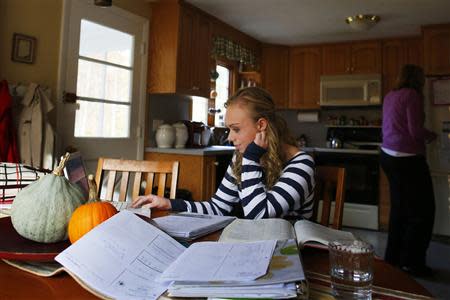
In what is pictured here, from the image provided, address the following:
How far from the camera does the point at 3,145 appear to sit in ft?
6.50

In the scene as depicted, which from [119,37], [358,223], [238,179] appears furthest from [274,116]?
[358,223]

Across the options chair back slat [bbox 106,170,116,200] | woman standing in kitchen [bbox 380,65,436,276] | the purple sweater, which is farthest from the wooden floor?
chair back slat [bbox 106,170,116,200]

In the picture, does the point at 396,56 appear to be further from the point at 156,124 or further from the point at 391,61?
the point at 156,124

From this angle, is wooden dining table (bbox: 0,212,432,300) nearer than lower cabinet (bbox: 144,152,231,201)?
Yes

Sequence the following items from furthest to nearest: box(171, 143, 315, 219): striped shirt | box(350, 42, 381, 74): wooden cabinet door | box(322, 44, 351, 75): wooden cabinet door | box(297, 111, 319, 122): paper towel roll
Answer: box(297, 111, 319, 122): paper towel roll
box(322, 44, 351, 75): wooden cabinet door
box(350, 42, 381, 74): wooden cabinet door
box(171, 143, 315, 219): striped shirt

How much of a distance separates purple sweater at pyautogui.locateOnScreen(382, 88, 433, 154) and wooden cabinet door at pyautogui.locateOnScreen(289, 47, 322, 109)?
6.32 ft

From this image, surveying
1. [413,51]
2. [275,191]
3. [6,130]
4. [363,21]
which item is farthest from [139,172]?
[413,51]

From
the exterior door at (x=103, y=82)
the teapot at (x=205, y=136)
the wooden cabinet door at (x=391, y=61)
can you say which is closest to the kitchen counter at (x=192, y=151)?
the exterior door at (x=103, y=82)

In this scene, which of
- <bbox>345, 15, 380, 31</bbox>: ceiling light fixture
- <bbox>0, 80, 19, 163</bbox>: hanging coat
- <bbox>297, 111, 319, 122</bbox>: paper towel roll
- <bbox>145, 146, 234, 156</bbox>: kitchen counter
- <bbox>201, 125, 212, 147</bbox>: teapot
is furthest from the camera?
<bbox>297, 111, 319, 122</bbox>: paper towel roll

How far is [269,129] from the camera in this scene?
1382mm

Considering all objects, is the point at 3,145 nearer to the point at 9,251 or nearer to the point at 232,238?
the point at 9,251

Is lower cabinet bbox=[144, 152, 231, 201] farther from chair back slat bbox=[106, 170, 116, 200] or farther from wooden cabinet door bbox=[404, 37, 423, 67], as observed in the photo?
wooden cabinet door bbox=[404, 37, 423, 67]

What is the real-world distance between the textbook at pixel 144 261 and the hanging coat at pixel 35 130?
163 cm

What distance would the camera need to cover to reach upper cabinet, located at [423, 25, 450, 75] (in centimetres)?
363
